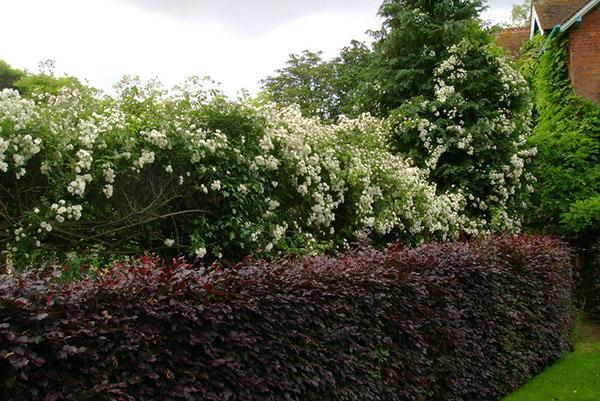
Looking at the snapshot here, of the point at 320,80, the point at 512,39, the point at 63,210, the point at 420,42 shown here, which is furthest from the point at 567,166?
the point at 320,80

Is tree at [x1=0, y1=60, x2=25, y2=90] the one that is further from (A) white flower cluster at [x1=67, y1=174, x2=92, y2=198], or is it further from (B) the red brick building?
(A) white flower cluster at [x1=67, y1=174, x2=92, y2=198]

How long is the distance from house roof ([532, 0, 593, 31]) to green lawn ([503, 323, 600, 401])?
10043 mm

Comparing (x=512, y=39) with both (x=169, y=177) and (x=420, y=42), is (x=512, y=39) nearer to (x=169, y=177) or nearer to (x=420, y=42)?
(x=420, y=42)

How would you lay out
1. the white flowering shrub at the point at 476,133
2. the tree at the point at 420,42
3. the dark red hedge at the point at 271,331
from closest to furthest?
the dark red hedge at the point at 271,331 < the white flowering shrub at the point at 476,133 < the tree at the point at 420,42

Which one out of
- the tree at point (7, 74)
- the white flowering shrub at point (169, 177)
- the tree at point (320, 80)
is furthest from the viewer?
the tree at point (7, 74)

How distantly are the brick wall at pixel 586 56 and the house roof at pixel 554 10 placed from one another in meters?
0.47

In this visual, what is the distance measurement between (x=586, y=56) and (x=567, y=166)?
131 inches

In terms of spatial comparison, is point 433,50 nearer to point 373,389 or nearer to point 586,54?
point 586,54

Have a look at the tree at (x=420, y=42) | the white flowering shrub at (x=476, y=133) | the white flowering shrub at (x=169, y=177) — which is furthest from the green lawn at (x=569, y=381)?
the tree at (x=420, y=42)

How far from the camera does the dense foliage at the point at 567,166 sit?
1481cm

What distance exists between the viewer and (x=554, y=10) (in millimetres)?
18062

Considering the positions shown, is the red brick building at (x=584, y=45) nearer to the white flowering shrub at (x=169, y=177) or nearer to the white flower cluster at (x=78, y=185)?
the white flowering shrub at (x=169, y=177)

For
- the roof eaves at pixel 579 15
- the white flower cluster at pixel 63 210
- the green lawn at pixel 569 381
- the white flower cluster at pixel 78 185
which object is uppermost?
the roof eaves at pixel 579 15

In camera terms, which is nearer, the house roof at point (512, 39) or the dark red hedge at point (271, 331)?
the dark red hedge at point (271, 331)
